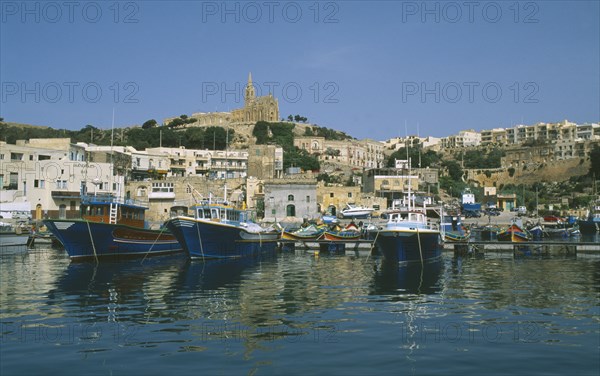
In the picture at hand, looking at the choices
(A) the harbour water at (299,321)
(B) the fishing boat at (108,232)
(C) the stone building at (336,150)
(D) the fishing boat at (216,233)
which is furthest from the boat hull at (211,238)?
(C) the stone building at (336,150)

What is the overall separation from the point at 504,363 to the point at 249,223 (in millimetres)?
28799

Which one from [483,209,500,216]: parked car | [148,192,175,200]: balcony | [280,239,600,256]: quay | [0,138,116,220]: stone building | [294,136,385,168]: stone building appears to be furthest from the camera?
[294,136,385,168]: stone building

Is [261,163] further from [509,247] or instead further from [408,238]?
[408,238]

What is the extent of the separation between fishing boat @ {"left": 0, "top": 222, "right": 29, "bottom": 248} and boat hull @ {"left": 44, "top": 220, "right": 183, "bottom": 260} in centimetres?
655

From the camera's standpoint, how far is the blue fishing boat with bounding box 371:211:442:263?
29.4 m

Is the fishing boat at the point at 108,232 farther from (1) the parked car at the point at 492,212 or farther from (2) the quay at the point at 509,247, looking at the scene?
(1) the parked car at the point at 492,212

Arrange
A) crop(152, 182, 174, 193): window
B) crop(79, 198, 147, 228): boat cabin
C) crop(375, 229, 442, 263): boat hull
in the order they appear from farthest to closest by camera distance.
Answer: crop(152, 182, 174, 193): window
crop(79, 198, 147, 228): boat cabin
crop(375, 229, 442, 263): boat hull

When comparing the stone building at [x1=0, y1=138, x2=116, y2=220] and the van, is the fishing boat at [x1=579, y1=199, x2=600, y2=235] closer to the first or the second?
the stone building at [x1=0, y1=138, x2=116, y2=220]

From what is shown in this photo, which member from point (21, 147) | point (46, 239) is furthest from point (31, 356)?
point (21, 147)

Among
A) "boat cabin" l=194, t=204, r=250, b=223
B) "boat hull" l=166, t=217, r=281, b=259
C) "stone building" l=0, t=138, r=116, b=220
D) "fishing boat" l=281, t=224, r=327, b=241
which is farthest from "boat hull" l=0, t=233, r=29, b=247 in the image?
"fishing boat" l=281, t=224, r=327, b=241

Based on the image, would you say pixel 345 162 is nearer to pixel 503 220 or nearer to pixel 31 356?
pixel 503 220

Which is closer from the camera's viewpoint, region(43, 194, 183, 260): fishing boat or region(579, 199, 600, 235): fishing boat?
region(43, 194, 183, 260): fishing boat

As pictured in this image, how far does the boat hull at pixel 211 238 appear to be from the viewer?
103 feet

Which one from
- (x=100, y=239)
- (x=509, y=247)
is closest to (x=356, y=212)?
(x=509, y=247)
